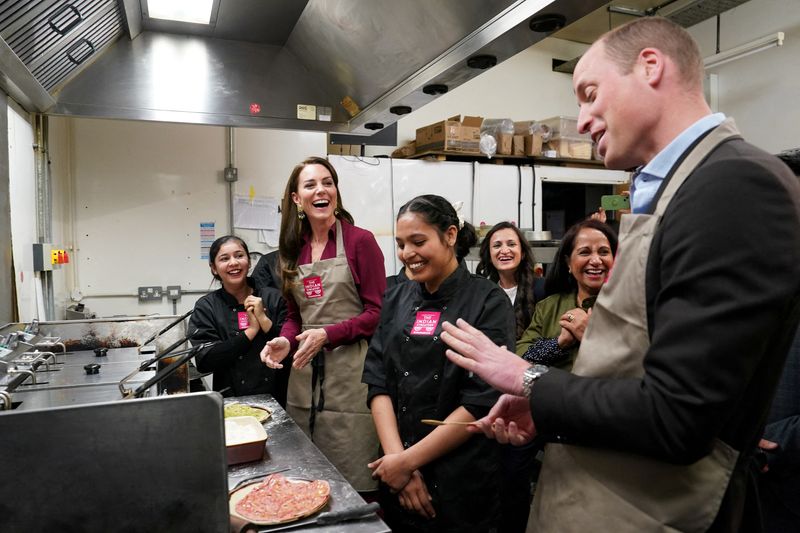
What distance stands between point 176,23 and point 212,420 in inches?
93.7

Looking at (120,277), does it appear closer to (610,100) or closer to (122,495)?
(122,495)

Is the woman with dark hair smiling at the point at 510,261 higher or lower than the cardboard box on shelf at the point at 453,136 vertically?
lower

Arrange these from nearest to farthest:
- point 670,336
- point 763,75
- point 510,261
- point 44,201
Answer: point 670,336 → point 44,201 → point 510,261 → point 763,75

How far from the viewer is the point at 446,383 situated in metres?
1.49

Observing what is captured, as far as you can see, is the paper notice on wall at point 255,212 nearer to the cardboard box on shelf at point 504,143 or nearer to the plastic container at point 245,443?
the cardboard box on shelf at point 504,143

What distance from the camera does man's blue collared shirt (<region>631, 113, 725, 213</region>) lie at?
0.80 metres

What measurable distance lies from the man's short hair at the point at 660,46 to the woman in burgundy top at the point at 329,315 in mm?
1374

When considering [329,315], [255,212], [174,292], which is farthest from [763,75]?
[174,292]

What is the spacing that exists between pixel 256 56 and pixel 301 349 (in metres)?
1.78

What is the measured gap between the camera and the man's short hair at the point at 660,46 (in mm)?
815

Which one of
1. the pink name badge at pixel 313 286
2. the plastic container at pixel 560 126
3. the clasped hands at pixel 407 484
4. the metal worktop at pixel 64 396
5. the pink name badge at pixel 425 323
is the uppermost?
the plastic container at pixel 560 126

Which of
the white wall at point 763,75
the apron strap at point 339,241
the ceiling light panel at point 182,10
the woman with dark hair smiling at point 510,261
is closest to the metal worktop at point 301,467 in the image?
the apron strap at point 339,241

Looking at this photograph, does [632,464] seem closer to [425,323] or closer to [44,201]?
[425,323]

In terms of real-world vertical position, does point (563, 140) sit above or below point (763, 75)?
below
